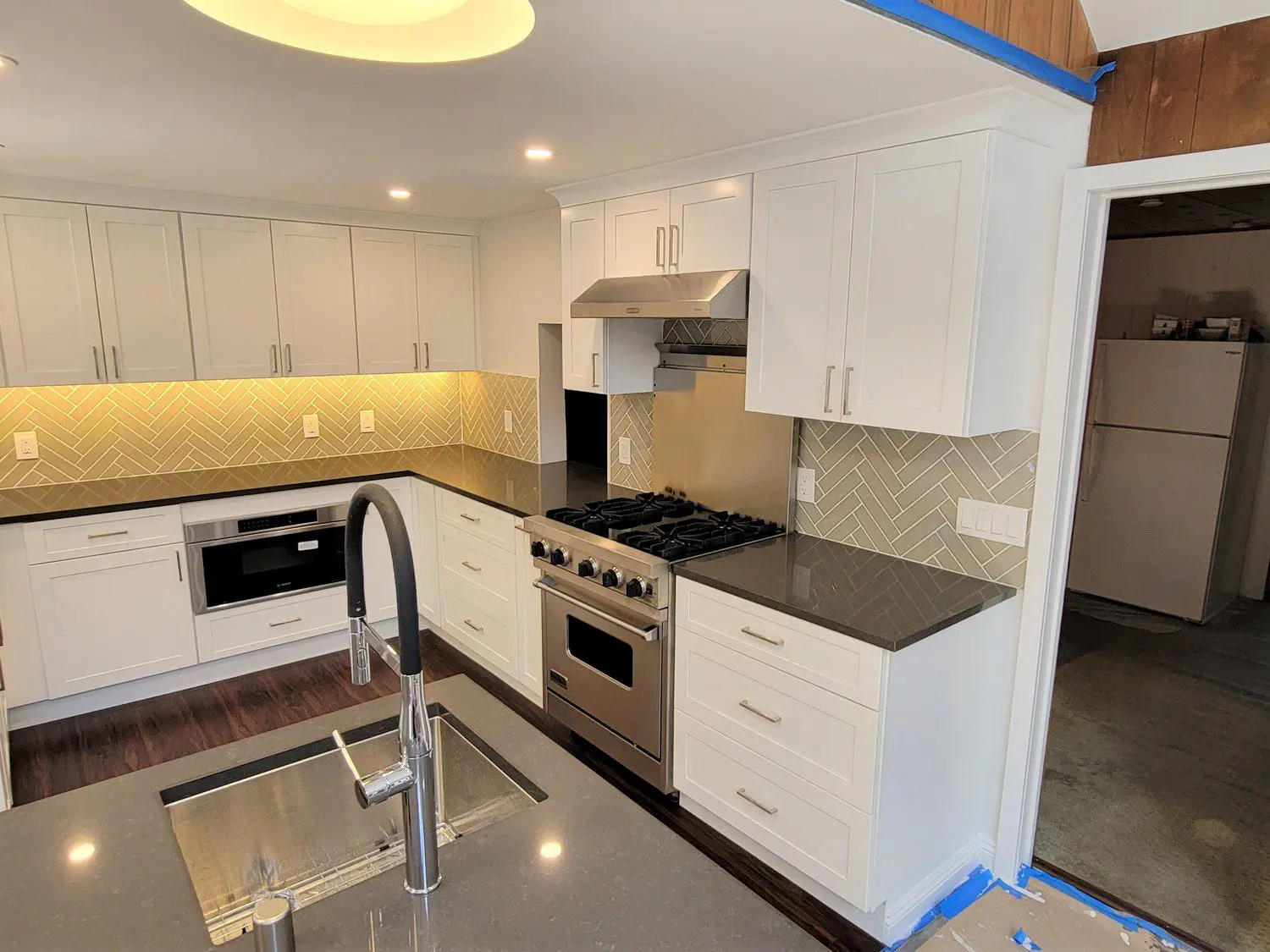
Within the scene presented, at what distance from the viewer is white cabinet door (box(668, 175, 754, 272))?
256 centimetres

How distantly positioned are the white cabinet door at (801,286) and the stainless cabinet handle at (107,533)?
2746 millimetres

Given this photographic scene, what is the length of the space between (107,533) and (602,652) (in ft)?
7.20

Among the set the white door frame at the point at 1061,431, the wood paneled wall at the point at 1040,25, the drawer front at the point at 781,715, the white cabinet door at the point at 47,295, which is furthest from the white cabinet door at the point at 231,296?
the white door frame at the point at 1061,431

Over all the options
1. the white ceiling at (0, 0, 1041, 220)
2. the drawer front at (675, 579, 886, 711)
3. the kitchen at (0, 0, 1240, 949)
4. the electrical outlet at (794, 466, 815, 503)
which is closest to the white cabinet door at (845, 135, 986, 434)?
the kitchen at (0, 0, 1240, 949)

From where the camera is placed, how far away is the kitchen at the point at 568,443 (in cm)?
141

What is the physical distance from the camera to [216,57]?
168 cm

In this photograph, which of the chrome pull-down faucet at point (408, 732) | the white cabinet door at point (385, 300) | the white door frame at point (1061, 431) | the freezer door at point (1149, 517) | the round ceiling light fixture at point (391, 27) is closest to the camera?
the chrome pull-down faucet at point (408, 732)

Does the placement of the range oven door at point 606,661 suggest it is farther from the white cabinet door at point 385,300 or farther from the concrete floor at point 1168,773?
the white cabinet door at point 385,300

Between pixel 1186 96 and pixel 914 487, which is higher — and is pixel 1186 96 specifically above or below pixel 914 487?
above

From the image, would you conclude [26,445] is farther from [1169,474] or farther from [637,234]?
[1169,474]

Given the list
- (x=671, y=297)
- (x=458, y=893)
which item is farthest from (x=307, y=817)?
(x=671, y=297)

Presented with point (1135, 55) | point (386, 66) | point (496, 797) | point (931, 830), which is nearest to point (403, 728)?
point (496, 797)

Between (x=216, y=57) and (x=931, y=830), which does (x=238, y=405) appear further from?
(x=931, y=830)

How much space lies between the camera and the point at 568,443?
4.23 meters
